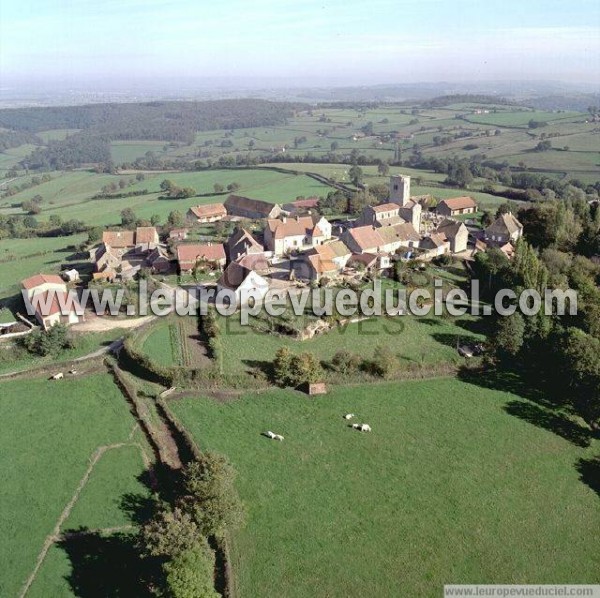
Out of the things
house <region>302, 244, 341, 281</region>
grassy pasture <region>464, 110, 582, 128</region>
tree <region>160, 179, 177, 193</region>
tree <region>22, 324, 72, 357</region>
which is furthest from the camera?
grassy pasture <region>464, 110, 582, 128</region>

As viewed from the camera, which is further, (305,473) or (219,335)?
(219,335)

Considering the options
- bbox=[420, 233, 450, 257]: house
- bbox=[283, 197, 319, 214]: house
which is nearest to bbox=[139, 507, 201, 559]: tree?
bbox=[420, 233, 450, 257]: house

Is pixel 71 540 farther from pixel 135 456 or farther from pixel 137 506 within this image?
pixel 135 456

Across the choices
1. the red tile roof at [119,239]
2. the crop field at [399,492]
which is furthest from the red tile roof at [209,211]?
the crop field at [399,492]

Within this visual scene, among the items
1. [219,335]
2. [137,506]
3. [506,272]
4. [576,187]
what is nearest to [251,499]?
[137,506]

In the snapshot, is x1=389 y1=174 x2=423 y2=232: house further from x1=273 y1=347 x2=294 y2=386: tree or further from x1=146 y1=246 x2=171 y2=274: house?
x1=273 y1=347 x2=294 y2=386: tree

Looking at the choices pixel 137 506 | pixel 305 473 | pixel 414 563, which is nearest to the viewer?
pixel 414 563
